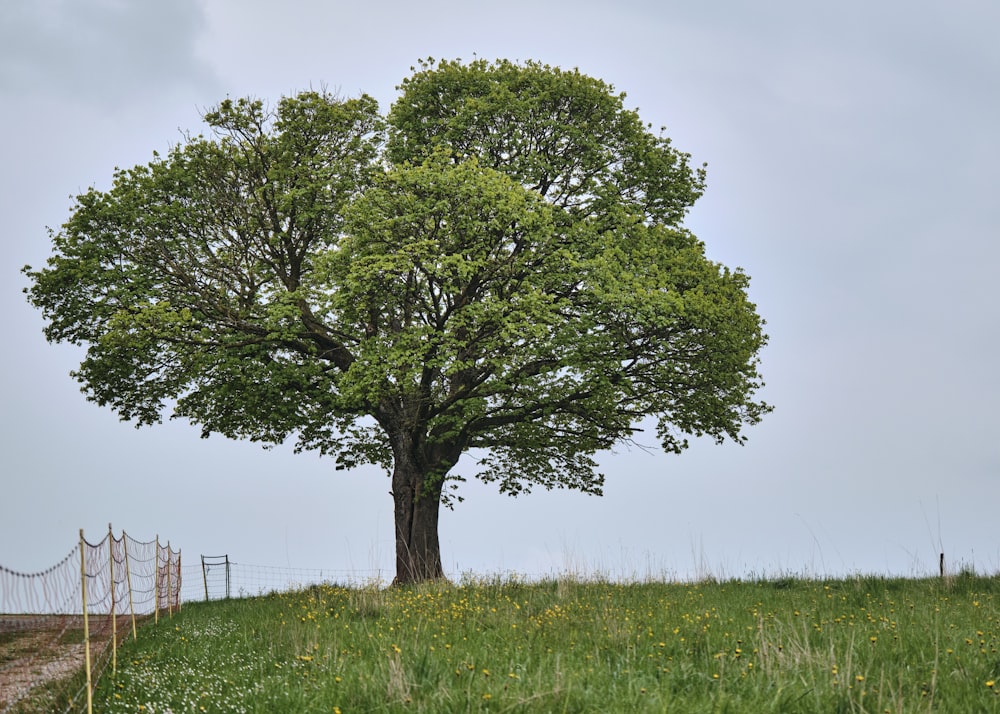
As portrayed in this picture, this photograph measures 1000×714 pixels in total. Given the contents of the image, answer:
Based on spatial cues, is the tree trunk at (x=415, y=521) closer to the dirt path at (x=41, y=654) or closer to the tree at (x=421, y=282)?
the tree at (x=421, y=282)

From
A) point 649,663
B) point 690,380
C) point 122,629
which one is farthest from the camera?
point 690,380

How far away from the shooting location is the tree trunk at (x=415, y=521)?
2234cm

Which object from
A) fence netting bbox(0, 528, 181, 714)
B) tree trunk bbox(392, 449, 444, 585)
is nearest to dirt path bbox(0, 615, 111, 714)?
fence netting bbox(0, 528, 181, 714)

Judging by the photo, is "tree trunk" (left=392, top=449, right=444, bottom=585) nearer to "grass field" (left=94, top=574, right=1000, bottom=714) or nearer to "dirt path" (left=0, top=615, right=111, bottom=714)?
"grass field" (left=94, top=574, right=1000, bottom=714)

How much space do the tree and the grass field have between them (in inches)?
220

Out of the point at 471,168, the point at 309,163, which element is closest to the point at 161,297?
the point at 309,163

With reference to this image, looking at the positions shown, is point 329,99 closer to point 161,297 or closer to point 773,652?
point 161,297

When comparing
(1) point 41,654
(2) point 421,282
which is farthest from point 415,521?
(1) point 41,654

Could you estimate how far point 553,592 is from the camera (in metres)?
17.6

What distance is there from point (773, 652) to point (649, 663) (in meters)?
1.47

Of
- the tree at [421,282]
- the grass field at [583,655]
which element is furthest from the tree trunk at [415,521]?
the grass field at [583,655]

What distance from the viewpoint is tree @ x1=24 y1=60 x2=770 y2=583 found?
66.7ft

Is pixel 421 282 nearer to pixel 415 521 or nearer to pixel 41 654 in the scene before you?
pixel 415 521

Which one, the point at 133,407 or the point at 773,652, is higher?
the point at 133,407
